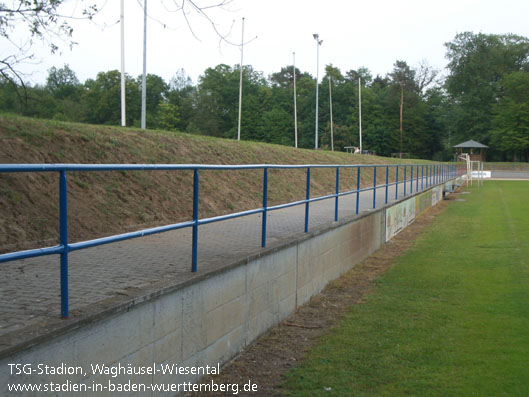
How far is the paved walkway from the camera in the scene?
11.7 feet

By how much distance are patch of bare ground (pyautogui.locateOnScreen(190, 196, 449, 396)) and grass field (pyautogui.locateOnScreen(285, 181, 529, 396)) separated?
0.61ft

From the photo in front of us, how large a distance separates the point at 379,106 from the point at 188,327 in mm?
95086

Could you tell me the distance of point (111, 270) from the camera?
5043 millimetres

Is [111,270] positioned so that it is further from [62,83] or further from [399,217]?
[62,83]

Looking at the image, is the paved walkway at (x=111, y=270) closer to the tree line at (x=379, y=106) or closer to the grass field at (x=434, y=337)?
the grass field at (x=434, y=337)

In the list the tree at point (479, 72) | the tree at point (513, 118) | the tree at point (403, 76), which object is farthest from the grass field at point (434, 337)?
the tree at point (403, 76)

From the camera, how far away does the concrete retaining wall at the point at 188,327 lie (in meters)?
3.25

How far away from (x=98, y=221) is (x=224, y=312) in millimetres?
4796

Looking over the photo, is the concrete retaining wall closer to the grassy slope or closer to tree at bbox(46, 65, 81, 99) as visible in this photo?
the grassy slope

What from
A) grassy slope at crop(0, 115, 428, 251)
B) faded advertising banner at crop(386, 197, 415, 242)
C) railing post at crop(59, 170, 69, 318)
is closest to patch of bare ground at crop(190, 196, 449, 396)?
railing post at crop(59, 170, 69, 318)

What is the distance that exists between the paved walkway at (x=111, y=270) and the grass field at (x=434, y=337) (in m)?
1.45

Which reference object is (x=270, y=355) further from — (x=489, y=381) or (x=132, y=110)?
(x=132, y=110)

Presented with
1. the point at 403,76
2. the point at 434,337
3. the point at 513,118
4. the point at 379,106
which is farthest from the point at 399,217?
the point at 403,76

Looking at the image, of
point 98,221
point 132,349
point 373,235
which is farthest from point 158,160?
point 132,349
